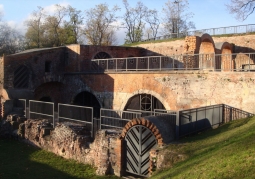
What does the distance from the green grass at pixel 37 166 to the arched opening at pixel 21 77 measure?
784 centimetres

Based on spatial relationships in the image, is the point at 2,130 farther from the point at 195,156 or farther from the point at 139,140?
the point at 195,156

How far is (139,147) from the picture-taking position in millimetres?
10508

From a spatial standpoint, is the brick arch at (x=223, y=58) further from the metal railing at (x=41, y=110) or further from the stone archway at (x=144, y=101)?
the metal railing at (x=41, y=110)

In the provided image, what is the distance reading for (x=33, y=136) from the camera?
1528 centimetres

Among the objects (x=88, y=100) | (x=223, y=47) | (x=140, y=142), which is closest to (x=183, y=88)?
(x=140, y=142)

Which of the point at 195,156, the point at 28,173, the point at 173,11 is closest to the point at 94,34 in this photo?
the point at 173,11

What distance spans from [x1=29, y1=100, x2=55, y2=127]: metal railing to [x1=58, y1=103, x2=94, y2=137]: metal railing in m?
0.62

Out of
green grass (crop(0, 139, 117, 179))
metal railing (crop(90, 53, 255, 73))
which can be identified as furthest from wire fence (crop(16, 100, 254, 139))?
metal railing (crop(90, 53, 255, 73))

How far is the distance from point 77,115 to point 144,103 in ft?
18.4

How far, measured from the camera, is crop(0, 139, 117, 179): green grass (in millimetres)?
11414

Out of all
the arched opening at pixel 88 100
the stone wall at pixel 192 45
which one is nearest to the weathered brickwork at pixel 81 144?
the arched opening at pixel 88 100

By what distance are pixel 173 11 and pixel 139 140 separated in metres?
38.3

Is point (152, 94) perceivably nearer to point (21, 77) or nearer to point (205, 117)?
point (205, 117)

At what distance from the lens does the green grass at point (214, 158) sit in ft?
21.4
